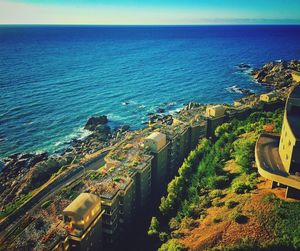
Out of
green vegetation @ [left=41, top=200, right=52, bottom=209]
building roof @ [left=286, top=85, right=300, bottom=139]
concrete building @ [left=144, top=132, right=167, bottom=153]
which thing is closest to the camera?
green vegetation @ [left=41, top=200, right=52, bottom=209]

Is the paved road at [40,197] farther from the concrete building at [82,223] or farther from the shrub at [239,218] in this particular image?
the shrub at [239,218]

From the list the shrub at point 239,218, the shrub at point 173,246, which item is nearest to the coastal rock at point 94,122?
the shrub at point 173,246

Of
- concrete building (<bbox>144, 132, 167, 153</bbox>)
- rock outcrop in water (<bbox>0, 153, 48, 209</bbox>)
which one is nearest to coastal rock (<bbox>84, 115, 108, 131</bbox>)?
rock outcrop in water (<bbox>0, 153, 48, 209</bbox>)

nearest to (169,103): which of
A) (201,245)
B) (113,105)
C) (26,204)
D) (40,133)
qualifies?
(113,105)

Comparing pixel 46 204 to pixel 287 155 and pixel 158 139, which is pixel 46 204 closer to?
pixel 158 139

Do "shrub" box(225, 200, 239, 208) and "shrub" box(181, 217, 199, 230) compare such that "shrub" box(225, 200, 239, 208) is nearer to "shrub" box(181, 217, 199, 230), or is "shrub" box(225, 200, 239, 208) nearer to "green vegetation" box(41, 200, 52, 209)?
"shrub" box(181, 217, 199, 230)

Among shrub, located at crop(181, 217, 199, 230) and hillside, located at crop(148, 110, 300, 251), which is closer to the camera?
hillside, located at crop(148, 110, 300, 251)

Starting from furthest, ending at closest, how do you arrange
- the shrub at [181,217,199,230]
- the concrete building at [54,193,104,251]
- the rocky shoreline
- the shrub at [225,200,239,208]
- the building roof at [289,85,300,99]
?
the rocky shoreline < the building roof at [289,85,300,99] < the shrub at [181,217,199,230] < the shrub at [225,200,239,208] < the concrete building at [54,193,104,251]
